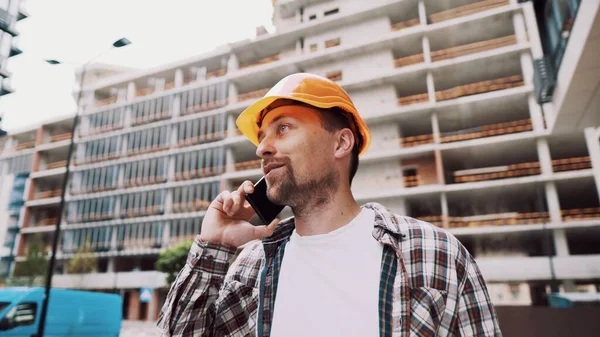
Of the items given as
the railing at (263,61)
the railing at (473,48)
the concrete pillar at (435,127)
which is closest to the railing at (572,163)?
the concrete pillar at (435,127)

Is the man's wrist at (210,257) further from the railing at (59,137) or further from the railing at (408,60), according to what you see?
the railing at (59,137)

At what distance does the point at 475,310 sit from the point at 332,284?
497 mm

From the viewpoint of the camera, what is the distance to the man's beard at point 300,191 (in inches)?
64.2

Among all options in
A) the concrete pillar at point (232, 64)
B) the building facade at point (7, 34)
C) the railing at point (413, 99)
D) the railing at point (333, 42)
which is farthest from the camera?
the concrete pillar at point (232, 64)

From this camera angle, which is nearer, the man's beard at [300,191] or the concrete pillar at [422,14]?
the man's beard at [300,191]

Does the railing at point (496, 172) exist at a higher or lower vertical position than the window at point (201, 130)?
lower

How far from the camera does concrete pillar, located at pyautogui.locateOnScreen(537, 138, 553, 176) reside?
23.2 metres

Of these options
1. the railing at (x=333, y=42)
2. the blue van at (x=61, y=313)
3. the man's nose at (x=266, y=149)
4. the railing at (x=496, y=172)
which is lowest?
the blue van at (x=61, y=313)

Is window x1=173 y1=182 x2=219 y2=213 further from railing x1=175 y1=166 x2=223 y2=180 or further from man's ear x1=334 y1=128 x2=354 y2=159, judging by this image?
man's ear x1=334 y1=128 x2=354 y2=159

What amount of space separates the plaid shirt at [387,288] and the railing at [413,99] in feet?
90.2

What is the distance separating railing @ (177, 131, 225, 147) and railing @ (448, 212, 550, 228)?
1959 cm

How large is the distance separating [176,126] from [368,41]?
740 inches

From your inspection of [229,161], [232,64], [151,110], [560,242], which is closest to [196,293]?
[560,242]

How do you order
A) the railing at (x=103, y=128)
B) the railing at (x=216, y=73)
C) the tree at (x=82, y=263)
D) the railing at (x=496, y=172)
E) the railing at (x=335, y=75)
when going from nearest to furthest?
the railing at (x=496, y=172) → the railing at (x=335, y=75) → the tree at (x=82, y=263) → the railing at (x=216, y=73) → the railing at (x=103, y=128)
